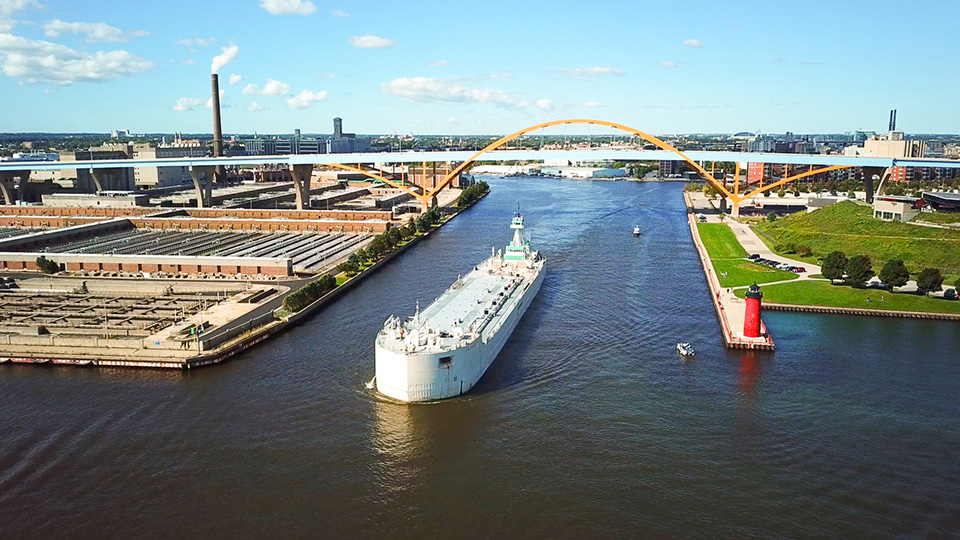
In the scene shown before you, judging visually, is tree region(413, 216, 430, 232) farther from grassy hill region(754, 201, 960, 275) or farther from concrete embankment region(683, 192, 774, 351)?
grassy hill region(754, 201, 960, 275)

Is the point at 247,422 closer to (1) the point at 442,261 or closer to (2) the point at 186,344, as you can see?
(2) the point at 186,344

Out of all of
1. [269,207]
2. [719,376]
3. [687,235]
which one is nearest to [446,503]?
[719,376]

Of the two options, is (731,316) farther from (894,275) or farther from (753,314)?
(894,275)

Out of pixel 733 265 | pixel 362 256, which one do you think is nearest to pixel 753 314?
pixel 733 265

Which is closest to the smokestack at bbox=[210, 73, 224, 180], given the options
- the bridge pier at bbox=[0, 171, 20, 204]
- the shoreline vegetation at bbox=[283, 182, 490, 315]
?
the bridge pier at bbox=[0, 171, 20, 204]

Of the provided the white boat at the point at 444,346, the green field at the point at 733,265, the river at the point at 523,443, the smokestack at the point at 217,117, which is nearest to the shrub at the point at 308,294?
the river at the point at 523,443
